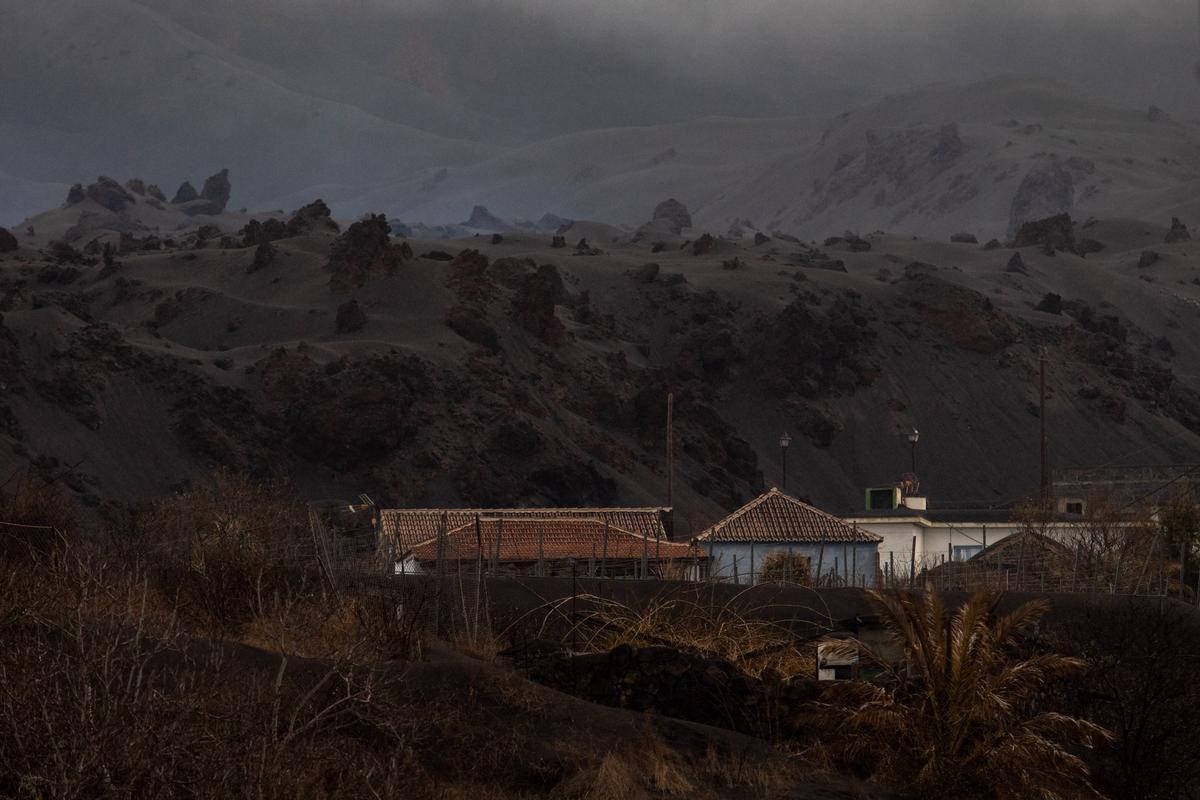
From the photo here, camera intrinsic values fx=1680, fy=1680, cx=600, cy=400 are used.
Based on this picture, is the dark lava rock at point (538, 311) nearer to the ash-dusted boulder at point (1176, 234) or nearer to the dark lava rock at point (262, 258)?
the dark lava rock at point (262, 258)

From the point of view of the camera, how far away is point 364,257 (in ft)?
319

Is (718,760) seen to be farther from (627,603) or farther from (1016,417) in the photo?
(1016,417)

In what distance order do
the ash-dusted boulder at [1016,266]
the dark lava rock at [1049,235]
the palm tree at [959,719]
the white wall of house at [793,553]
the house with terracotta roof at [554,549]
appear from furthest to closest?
1. the dark lava rock at [1049,235]
2. the ash-dusted boulder at [1016,266]
3. the white wall of house at [793,553]
4. the house with terracotta roof at [554,549]
5. the palm tree at [959,719]

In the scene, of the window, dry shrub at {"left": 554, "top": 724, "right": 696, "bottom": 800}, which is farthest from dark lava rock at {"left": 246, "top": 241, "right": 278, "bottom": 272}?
dry shrub at {"left": 554, "top": 724, "right": 696, "bottom": 800}

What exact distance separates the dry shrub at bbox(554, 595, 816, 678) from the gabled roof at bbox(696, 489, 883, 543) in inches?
812

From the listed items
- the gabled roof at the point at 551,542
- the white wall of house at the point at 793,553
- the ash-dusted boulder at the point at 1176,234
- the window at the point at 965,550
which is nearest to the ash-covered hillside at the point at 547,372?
the gabled roof at the point at 551,542

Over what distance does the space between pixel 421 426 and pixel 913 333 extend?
46.1m

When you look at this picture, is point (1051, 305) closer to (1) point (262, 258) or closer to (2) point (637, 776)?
(1) point (262, 258)

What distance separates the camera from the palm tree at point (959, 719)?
19.5 metres

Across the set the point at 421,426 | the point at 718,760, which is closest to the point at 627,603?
the point at 718,760

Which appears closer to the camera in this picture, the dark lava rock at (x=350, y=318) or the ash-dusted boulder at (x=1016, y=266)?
the dark lava rock at (x=350, y=318)

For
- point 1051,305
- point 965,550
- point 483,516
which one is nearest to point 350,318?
point 483,516

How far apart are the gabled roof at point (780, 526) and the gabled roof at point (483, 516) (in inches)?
78.6

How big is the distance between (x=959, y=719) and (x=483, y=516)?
32.4m
